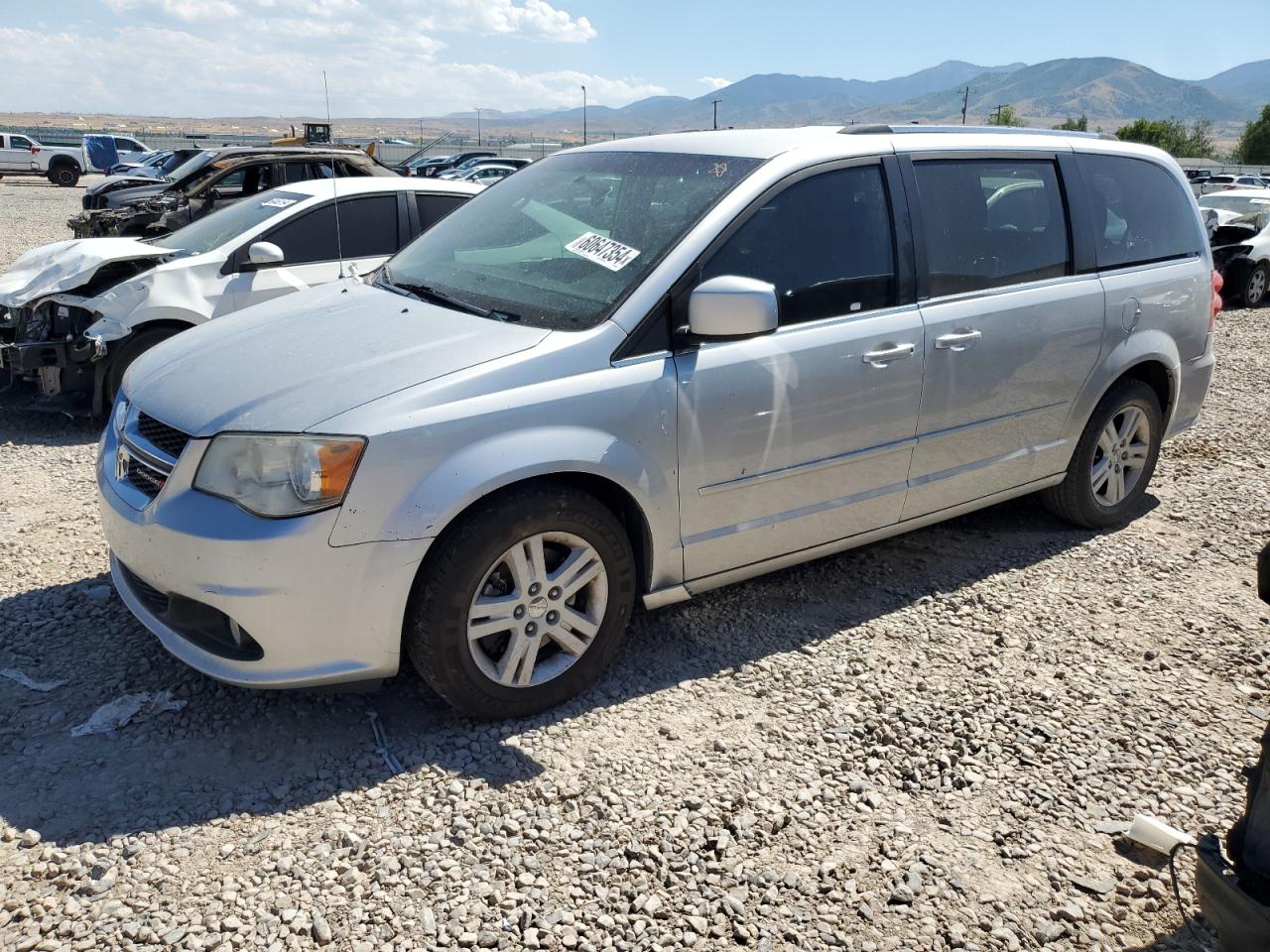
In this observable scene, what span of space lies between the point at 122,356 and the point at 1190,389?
6.32 metres

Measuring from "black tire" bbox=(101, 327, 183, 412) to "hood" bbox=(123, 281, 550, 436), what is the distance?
2962mm

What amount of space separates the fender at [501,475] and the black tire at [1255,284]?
13598mm

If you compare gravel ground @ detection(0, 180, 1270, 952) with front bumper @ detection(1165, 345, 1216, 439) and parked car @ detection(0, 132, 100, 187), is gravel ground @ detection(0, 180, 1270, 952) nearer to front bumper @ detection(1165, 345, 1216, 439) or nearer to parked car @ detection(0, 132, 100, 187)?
front bumper @ detection(1165, 345, 1216, 439)

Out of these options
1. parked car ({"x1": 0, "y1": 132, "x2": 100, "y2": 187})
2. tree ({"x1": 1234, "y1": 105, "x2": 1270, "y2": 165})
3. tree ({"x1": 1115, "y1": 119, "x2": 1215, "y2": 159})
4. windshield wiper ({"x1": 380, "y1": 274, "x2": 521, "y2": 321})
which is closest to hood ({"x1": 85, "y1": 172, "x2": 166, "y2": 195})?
windshield wiper ({"x1": 380, "y1": 274, "x2": 521, "y2": 321})

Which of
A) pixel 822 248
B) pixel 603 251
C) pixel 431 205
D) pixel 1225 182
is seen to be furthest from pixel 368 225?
pixel 1225 182

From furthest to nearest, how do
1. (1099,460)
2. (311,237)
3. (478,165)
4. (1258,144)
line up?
(1258,144) < (478,165) < (311,237) < (1099,460)

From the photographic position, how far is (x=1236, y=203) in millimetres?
15852

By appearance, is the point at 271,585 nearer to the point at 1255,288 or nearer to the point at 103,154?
the point at 1255,288

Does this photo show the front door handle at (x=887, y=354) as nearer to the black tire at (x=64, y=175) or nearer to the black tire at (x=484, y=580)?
the black tire at (x=484, y=580)

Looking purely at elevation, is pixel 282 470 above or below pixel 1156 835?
above

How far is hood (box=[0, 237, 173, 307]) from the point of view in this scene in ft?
21.0

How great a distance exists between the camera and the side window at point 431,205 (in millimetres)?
7340

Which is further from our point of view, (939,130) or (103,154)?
(103,154)

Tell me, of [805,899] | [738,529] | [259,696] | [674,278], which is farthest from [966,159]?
[259,696]
